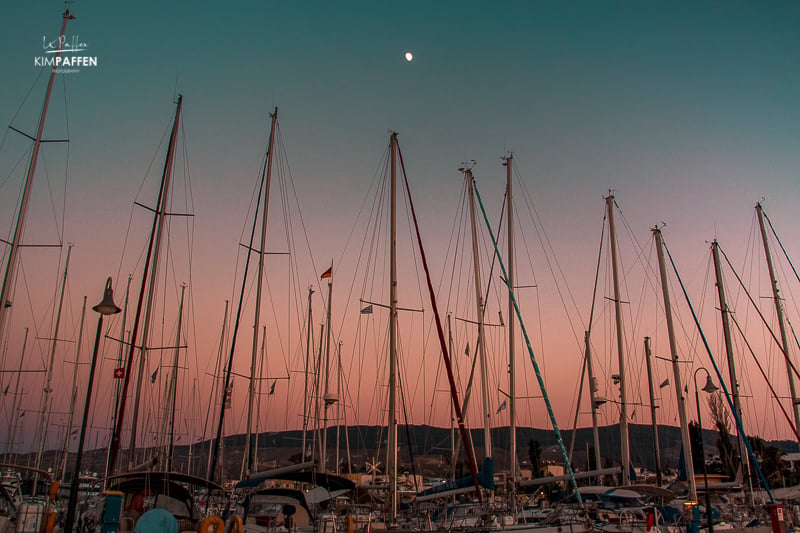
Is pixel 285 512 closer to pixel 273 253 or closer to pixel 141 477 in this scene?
pixel 141 477

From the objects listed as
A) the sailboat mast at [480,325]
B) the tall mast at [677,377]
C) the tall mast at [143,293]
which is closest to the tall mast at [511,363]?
the sailboat mast at [480,325]

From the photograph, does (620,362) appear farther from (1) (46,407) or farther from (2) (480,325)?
(1) (46,407)

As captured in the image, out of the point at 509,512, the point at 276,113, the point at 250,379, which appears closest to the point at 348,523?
the point at 509,512

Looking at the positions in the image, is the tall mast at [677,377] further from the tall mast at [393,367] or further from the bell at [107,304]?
the bell at [107,304]

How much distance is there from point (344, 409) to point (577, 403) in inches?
902

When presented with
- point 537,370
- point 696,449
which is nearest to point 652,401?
point 537,370

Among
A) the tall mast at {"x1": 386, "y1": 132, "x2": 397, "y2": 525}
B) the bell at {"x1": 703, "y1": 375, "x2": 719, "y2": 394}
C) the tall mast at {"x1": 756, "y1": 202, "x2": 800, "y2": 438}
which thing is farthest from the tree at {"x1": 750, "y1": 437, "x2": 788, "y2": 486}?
the tall mast at {"x1": 386, "y1": 132, "x2": 397, "y2": 525}

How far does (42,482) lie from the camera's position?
154 feet

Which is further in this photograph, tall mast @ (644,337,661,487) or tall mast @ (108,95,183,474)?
tall mast @ (644,337,661,487)

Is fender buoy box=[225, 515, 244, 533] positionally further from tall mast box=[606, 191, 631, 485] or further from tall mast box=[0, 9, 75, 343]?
tall mast box=[606, 191, 631, 485]

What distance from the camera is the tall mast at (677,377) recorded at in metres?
28.1

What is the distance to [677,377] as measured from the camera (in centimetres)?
3100

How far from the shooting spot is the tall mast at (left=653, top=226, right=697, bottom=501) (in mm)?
28062

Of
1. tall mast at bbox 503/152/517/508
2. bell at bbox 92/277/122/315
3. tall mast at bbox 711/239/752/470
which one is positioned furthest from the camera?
tall mast at bbox 711/239/752/470
